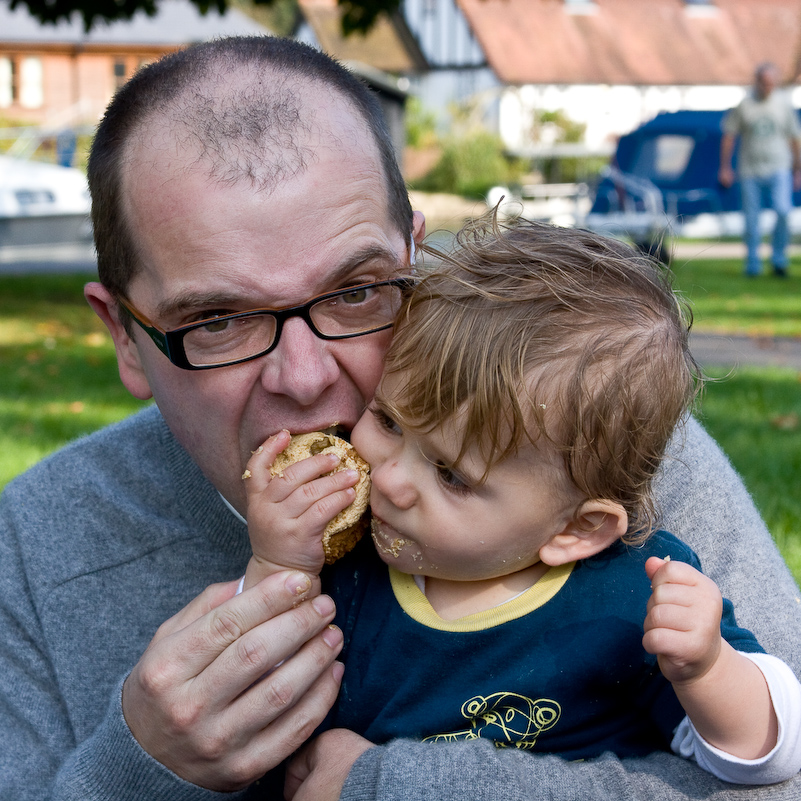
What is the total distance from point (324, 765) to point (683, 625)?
2.53ft

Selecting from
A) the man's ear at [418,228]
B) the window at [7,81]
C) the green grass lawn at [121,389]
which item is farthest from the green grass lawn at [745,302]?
the window at [7,81]

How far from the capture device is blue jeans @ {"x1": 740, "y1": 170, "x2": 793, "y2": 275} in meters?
14.5

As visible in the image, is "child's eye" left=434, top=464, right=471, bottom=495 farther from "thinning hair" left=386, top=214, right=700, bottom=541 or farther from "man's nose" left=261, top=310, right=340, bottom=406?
"man's nose" left=261, top=310, right=340, bottom=406

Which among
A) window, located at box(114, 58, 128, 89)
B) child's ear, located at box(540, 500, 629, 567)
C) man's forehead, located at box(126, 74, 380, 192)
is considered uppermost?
man's forehead, located at box(126, 74, 380, 192)

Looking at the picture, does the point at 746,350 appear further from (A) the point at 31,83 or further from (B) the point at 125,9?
(A) the point at 31,83

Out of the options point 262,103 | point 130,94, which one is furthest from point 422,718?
point 130,94

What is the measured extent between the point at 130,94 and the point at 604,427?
1.47 m

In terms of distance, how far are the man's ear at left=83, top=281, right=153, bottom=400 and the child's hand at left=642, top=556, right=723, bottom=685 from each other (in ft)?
4.57

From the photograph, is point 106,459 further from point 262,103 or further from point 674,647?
point 674,647

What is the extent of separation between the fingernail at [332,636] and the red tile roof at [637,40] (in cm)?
4208

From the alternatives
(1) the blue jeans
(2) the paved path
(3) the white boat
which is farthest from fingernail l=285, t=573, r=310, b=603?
(3) the white boat

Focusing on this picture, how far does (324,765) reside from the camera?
1896mm

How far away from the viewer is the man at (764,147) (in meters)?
14.8

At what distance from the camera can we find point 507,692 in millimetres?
1914
